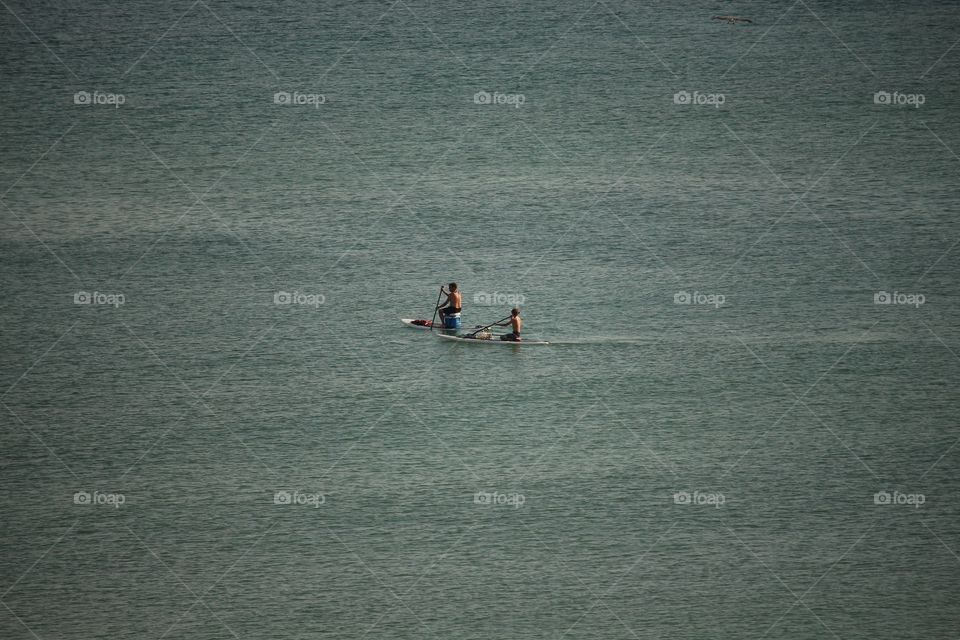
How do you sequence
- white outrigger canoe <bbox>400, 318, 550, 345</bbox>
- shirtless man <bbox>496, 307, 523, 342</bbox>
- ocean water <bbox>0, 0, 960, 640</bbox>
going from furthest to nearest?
white outrigger canoe <bbox>400, 318, 550, 345</bbox> < shirtless man <bbox>496, 307, 523, 342</bbox> < ocean water <bbox>0, 0, 960, 640</bbox>

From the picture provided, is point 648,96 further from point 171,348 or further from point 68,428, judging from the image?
point 68,428

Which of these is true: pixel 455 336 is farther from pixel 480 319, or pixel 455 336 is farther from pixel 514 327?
pixel 514 327

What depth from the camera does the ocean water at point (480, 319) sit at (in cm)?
2508

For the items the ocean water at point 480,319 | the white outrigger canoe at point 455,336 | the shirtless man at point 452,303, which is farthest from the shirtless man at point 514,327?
the shirtless man at point 452,303

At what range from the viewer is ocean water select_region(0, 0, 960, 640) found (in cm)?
2508

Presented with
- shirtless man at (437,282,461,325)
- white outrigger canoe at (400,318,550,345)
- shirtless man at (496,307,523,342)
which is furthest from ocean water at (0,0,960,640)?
shirtless man at (437,282,461,325)

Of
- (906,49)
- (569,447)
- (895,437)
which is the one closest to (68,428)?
(569,447)

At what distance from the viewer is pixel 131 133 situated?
46.6 m

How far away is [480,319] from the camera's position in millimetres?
35188

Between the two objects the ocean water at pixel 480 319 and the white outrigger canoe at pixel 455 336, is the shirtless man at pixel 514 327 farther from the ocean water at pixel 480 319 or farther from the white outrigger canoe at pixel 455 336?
the ocean water at pixel 480 319

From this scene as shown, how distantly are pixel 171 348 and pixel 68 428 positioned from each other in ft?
13.4

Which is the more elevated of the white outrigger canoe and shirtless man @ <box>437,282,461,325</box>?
shirtless man @ <box>437,282,461,325</box>

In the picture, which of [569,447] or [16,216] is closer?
[569,447]

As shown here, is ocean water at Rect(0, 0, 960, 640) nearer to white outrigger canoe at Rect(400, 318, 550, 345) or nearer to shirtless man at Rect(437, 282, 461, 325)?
white outrigger canoe at Rect(400, 318, 550, 345)
